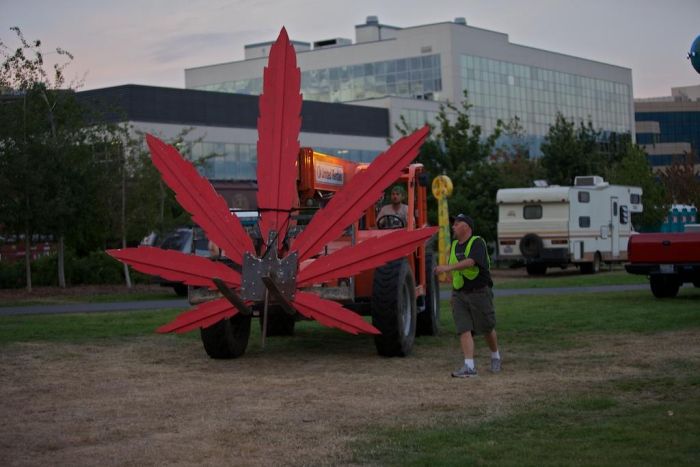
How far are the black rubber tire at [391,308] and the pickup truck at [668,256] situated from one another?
9.68 metres

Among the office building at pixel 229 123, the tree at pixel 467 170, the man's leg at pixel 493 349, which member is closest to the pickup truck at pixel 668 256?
the man's leg at pixel 493 349

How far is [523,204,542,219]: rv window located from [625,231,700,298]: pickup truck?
13371 mm

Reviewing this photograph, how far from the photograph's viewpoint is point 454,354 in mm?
14922

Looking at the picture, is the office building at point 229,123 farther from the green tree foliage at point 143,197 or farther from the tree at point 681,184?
the tree at point 681,184

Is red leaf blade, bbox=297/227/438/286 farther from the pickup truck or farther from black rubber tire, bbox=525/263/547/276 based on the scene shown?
black rubber tire, bbox=525/263/547/276

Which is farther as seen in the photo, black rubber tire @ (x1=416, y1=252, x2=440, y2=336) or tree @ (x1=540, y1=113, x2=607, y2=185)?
tree @ (x1=540, y1=113, x2=607, y2=185)

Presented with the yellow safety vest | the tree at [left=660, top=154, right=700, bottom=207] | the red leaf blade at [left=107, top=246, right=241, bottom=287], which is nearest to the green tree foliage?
the red leaf blade at [left=107, top=246, right=241, bottom=287]

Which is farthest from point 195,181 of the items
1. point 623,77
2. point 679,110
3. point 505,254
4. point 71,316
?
point 679,110

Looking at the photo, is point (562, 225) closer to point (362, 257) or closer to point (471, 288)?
point (471, 288)

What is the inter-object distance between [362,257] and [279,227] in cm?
106

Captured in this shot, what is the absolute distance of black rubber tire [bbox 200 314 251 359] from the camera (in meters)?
14.4

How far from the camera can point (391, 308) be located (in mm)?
14008

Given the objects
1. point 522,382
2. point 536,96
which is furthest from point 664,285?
point 536,96

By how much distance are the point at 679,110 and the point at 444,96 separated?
5132 cm
